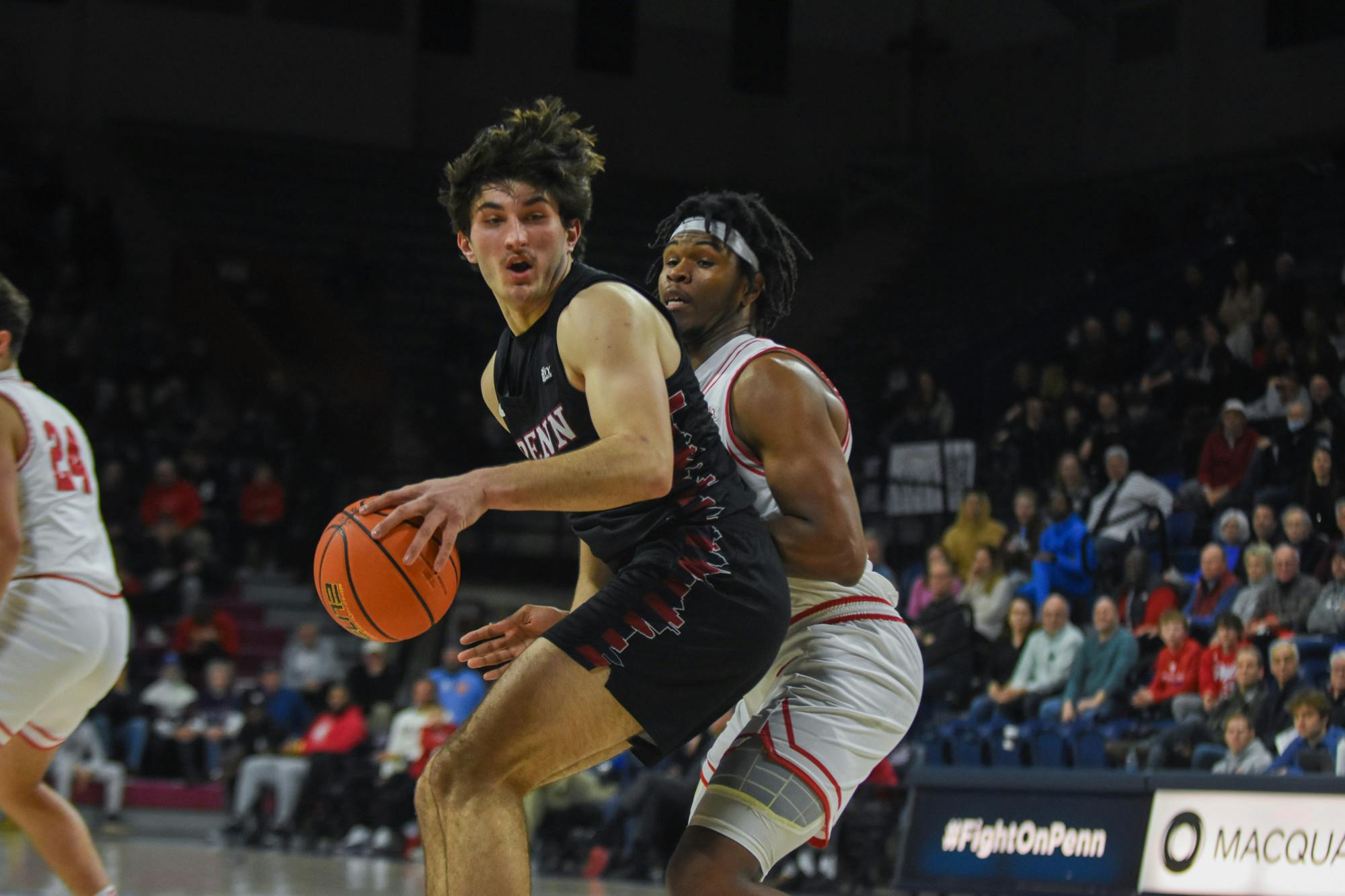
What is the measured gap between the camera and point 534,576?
1700cm

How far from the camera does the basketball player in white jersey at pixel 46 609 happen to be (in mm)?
4832

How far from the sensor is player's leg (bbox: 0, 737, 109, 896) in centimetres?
484

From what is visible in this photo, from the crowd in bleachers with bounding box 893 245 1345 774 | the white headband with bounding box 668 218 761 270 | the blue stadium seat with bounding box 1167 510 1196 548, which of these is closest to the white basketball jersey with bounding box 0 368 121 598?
the white headband with bounding box 668 218 761 270

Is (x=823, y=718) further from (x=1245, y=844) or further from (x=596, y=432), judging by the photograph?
(x=1245, y=844)

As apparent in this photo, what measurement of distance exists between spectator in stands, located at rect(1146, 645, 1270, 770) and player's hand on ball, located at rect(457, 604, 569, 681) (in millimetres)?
5740

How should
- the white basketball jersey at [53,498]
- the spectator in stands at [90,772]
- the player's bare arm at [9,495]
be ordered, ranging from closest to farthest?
the player's bare arm at [9,495], the white basketball jersey at [53,498], the spectator in stands at [90,772]

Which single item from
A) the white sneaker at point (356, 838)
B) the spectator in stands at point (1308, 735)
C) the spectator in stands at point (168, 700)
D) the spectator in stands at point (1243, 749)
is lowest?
the white sneaker at point (356, 838)

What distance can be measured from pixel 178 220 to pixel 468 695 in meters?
10.1

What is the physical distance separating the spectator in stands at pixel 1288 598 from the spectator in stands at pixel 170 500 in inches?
389

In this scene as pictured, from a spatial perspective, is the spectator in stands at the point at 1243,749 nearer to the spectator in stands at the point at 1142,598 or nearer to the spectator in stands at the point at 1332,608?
the spectator in stands at the point at 1332,608

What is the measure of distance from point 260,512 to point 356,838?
17.1 feet

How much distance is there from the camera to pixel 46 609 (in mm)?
4934

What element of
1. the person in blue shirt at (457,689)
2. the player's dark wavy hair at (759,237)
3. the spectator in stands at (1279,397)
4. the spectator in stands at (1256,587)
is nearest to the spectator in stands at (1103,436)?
the spectator in stands at (1279,397)

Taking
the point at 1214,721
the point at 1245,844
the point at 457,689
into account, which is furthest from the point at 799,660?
the point at 457,689
